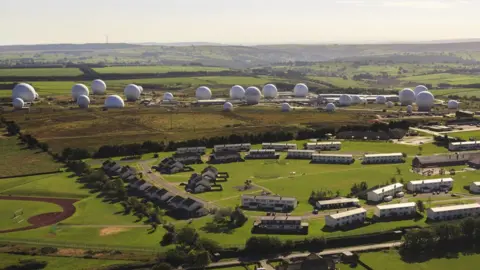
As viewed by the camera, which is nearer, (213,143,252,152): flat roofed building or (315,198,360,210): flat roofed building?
(315,198,360,210): flat roofed building

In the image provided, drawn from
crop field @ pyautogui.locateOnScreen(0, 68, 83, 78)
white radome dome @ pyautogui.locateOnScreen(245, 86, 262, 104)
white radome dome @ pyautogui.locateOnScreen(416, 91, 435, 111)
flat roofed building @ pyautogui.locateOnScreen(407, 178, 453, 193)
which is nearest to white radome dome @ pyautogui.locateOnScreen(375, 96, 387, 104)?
white radome dome @ pyautogui.locateOnScreen(416, 91, 435, 111)

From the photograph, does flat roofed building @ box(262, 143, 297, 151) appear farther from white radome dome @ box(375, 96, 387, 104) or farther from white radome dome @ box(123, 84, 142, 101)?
white radome dome @ box(123, 84, 142, 101)

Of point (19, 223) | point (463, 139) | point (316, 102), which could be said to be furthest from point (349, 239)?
point (316, 102)

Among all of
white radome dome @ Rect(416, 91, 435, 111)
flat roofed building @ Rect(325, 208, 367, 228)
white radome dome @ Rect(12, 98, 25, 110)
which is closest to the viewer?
flat roofed building @ Rect(325, 208, 367, 228)

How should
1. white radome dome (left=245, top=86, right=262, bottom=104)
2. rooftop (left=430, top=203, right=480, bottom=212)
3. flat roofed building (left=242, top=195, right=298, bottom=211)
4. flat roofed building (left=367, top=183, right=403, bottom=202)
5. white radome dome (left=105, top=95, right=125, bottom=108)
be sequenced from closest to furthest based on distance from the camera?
rooftop (left=430, top=203, right=480, bottom=212)
flat roofed building (left=242, top=195, right=298, bottom=211)
flat roofed building (left=367, top=183, right=403, bottom=202)
white radome dome (left=105, top=95, right=125, bottom=108)
white radome dome (left=245, top=86, right=262, bottom=104)

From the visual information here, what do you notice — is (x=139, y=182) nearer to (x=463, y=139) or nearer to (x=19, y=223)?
(x=19, y=223)

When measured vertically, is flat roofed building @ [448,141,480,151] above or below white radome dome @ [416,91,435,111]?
below

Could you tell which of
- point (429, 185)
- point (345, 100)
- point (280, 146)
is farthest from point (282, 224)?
point (345, 100)
